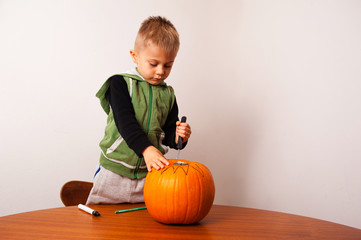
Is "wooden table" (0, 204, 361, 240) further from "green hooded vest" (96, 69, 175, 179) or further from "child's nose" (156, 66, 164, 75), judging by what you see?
"child's nose" (156, 66, 164, 75)

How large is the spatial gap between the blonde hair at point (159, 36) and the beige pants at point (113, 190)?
46cm

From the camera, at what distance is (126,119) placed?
0.94m

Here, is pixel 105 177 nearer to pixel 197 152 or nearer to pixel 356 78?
pixel 197 152

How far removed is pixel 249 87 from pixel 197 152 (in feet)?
1.47

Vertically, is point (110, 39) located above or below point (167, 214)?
above

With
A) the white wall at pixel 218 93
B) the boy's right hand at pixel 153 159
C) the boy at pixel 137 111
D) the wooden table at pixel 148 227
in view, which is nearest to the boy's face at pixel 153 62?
the boy at pixel 137 111

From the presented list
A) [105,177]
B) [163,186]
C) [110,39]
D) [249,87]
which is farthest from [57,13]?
[163,186]

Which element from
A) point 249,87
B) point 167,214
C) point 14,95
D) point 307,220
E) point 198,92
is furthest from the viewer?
point 198,92

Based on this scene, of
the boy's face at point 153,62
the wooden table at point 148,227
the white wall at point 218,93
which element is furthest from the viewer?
the white wall at point 218,93

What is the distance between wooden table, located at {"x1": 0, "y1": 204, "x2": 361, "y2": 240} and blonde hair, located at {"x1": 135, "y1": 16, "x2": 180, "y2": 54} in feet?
1.72

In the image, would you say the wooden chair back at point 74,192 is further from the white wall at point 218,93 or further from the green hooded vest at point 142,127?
the white wall at point 218,93

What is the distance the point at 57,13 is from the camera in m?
1.47

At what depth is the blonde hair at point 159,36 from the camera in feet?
3.21

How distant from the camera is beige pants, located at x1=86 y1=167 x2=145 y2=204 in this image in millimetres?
1010
